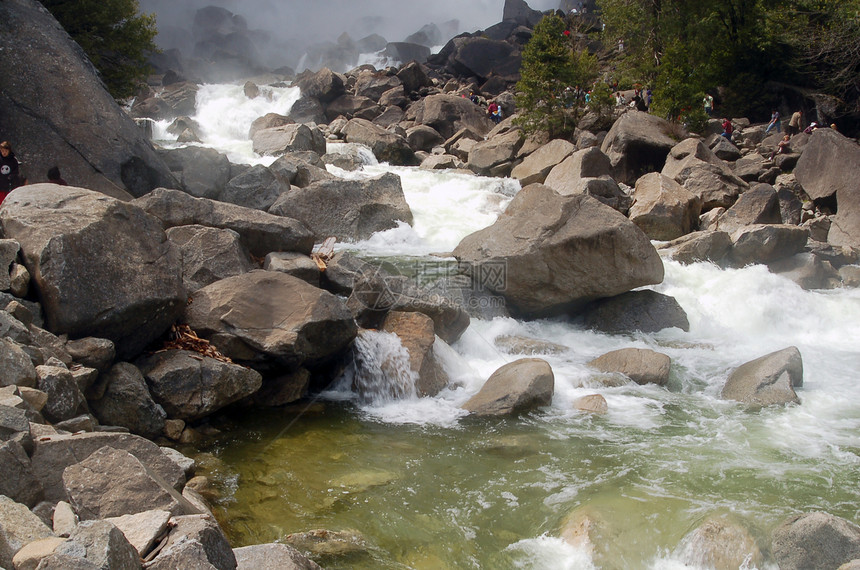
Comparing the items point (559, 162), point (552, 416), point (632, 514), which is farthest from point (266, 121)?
point (632, 514)

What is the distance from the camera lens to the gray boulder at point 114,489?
3.54m

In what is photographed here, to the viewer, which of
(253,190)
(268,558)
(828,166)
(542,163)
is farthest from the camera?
(542,163)

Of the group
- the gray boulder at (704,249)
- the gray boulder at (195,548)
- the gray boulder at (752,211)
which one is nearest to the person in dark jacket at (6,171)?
the gray boulder at (195,548)

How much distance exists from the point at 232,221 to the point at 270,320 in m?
3.04

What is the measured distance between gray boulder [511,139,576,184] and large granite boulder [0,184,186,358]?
1462cm

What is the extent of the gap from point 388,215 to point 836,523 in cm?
1146

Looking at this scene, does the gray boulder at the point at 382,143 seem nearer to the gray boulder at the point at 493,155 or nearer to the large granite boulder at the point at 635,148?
the gray boulder at the point at 493,155

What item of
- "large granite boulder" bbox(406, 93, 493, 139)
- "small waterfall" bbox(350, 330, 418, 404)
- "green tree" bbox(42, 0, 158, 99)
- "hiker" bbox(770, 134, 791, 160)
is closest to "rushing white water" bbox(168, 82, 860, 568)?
"small waterfall" bbox(350, 330, 418, 404)

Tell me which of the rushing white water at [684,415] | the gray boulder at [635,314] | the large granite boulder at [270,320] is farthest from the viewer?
the gray boulder at [635,314]

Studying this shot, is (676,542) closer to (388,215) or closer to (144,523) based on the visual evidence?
(144,523)

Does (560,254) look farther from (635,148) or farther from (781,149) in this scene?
(781,149)

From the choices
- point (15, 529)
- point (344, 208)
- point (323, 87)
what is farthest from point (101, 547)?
point (323, 87)

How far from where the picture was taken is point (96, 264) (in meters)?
5.99

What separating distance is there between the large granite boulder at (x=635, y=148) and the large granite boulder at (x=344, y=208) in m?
8.78
